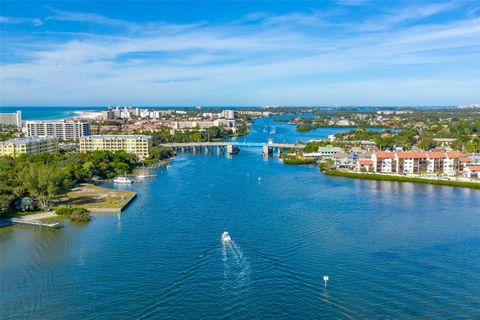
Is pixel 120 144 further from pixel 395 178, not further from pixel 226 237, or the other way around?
pixel 226 237

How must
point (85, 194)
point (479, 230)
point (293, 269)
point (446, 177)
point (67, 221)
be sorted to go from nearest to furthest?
point (293, 269) → point (479, 230) → point (67, 221) → point (85, 194) → point (446, 177)

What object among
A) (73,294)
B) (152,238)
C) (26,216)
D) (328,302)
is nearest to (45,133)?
(26,216)

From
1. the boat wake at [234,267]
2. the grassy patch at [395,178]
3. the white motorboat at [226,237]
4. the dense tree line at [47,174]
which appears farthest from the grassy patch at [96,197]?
the grassy patch at [395,178]

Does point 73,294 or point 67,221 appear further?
point 67,221

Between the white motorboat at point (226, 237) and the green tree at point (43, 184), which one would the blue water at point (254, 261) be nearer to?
the white motorboat at point (226, 237)

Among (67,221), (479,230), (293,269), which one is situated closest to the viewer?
(293,269)

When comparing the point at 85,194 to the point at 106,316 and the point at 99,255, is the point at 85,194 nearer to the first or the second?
the point at 99,255

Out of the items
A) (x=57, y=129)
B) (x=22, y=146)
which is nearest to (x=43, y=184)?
(x=22, y=146)

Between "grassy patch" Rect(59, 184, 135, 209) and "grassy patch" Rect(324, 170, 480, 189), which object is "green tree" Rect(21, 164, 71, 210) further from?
"grassy patch" Rect(324, 170, 480, 189)
